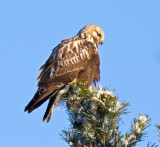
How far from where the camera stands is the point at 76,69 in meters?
7.65

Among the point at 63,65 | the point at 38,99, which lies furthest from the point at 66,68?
the point at 38,99

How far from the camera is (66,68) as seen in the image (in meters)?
7.66

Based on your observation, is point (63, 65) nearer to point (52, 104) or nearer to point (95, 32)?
point (52, 104)

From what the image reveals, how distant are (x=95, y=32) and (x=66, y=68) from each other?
6.55ft

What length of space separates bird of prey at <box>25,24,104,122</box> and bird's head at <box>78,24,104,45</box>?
516 mm

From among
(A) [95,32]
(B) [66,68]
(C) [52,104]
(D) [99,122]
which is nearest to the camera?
(D) [99,122]

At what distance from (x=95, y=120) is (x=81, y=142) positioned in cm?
34

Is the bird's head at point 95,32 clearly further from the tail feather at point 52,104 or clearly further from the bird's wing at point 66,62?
the tail feather at point 52,104

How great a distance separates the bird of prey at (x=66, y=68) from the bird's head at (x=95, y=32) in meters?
0.52

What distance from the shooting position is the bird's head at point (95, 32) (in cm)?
902

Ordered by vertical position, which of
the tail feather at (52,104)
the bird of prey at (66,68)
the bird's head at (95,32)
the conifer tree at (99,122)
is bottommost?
the conifer tree at (99,122)

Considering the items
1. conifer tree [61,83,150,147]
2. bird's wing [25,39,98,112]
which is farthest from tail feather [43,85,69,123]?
conifer tree [61,83,150,147]

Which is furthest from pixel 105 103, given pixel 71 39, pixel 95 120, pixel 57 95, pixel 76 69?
pixel 71 39

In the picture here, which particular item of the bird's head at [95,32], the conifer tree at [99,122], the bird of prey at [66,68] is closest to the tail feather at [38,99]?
the bird of prey at [66,68]
